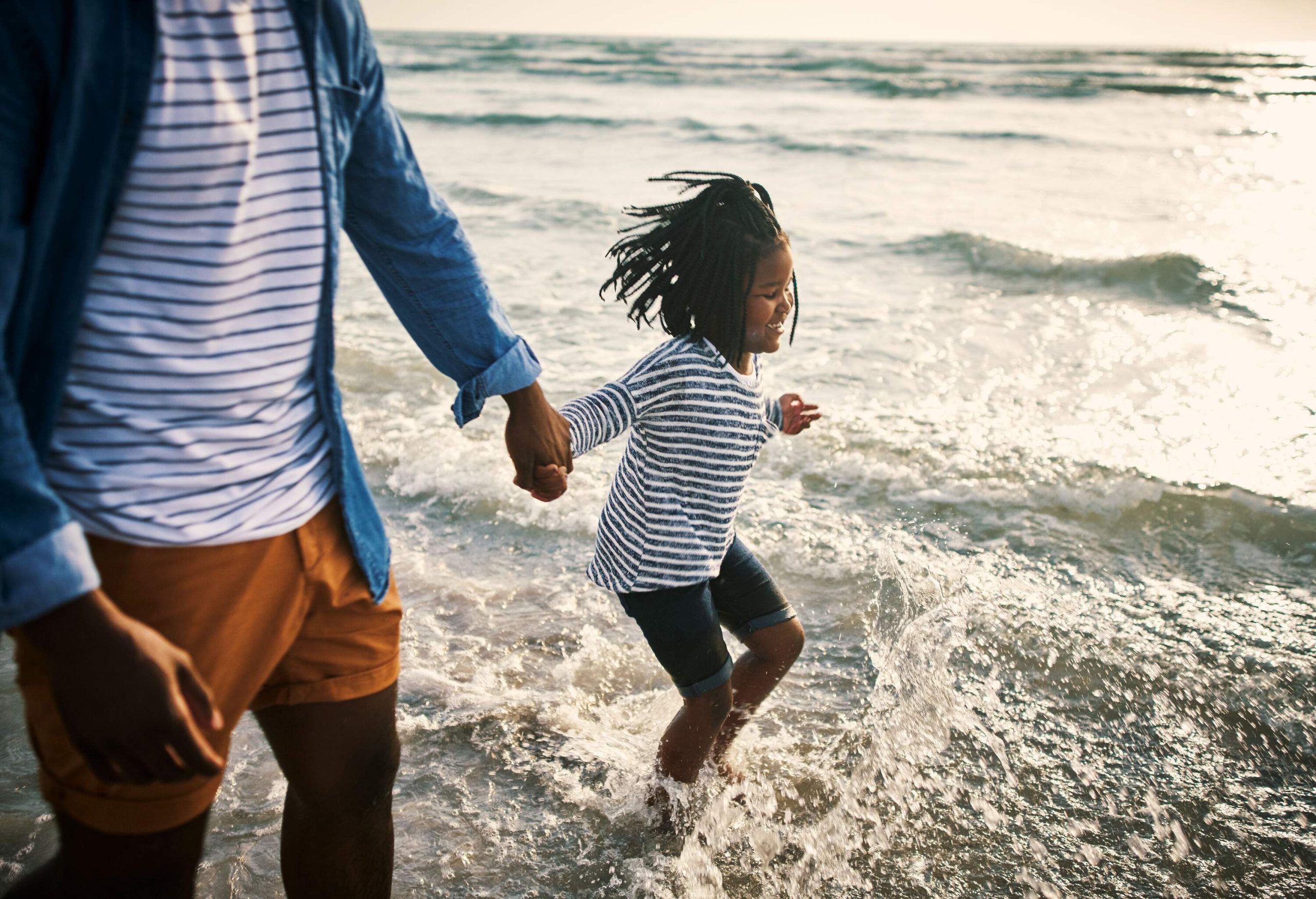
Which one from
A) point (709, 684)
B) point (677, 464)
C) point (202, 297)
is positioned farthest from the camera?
point (709, 684)

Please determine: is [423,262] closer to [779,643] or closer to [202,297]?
[202,297]

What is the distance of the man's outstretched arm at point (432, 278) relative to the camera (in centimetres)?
164

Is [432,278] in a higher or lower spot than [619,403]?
higher

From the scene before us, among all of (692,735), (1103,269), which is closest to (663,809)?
(692,735)

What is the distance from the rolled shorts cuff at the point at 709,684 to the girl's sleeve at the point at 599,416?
661mm

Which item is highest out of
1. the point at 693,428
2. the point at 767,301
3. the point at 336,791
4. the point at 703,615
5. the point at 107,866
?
the point at 767,301

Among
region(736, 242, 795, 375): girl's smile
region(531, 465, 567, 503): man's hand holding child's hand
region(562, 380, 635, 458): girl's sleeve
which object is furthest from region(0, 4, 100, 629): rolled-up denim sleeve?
region(736, 242, 795, 375): girl's smile

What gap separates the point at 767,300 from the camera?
7.88 feet

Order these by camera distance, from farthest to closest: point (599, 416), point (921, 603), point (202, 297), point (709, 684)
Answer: point (921, 603) → point (709, 684) → point (599, 416) → point (202, 297)

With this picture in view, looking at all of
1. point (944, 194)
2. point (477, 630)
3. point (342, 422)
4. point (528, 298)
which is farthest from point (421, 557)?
point (944, 194)

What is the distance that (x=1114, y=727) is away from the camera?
10.3 ft

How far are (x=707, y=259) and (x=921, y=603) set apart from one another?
1980mm

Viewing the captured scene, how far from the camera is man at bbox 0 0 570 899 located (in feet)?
3.76

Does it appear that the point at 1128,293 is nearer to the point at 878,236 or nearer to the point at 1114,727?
the point at 878,236
